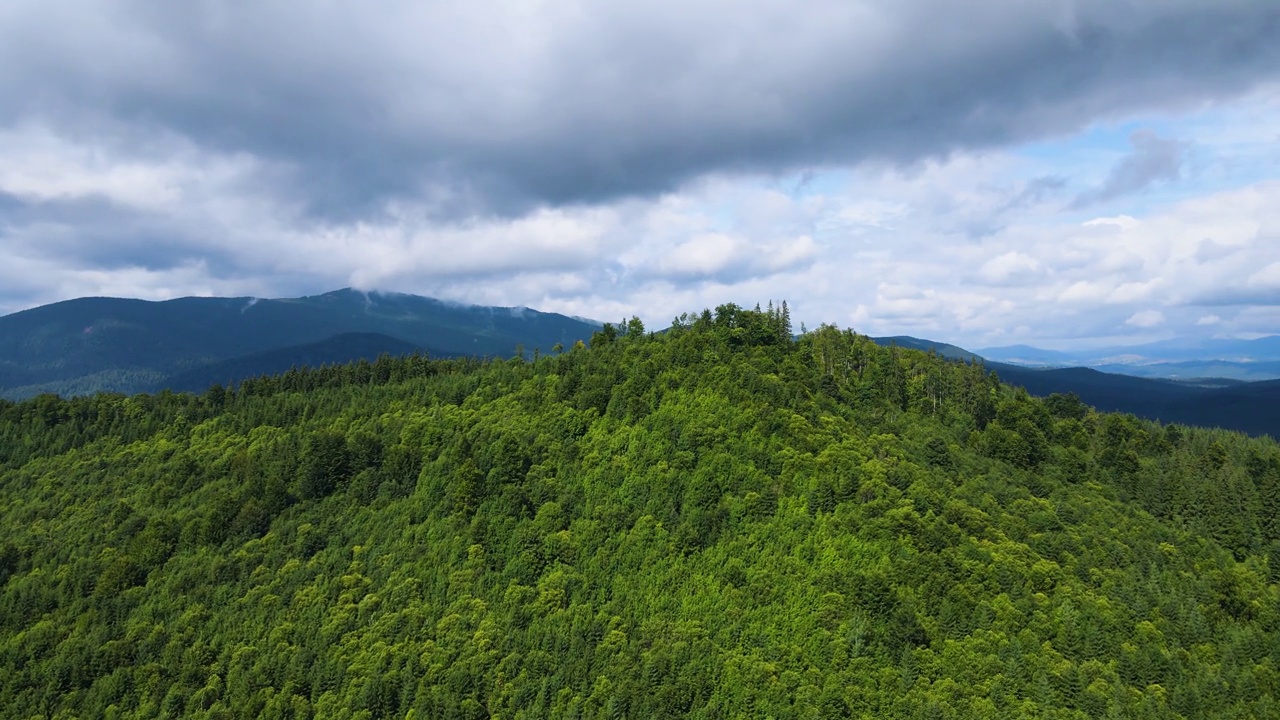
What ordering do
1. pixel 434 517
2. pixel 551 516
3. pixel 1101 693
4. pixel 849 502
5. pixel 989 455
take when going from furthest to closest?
pixel 989 455
pixel 434 517
pixel 551 516
pixel 849 502
pixel 1101 693

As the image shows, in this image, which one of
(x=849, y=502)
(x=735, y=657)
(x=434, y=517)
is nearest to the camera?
(x=735, y=657)

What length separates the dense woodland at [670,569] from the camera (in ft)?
382

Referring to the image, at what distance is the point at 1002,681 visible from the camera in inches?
4318

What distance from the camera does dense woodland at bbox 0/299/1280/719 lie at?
116 meters

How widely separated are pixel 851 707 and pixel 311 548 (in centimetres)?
13020

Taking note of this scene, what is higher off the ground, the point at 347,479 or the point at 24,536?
the point at 347,479

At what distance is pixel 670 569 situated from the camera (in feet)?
462

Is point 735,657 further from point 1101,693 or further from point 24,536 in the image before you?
point 24,536

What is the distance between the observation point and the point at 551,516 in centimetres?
15662

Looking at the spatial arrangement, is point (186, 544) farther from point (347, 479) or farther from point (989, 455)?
point (989, 455)

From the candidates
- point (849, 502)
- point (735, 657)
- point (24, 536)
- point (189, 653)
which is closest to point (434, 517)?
point (189, 653)

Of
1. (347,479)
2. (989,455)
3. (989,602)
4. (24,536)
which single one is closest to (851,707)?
(989,602)

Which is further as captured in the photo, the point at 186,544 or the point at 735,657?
the point at 186,544

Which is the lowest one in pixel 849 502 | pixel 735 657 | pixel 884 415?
pixel 735 657
